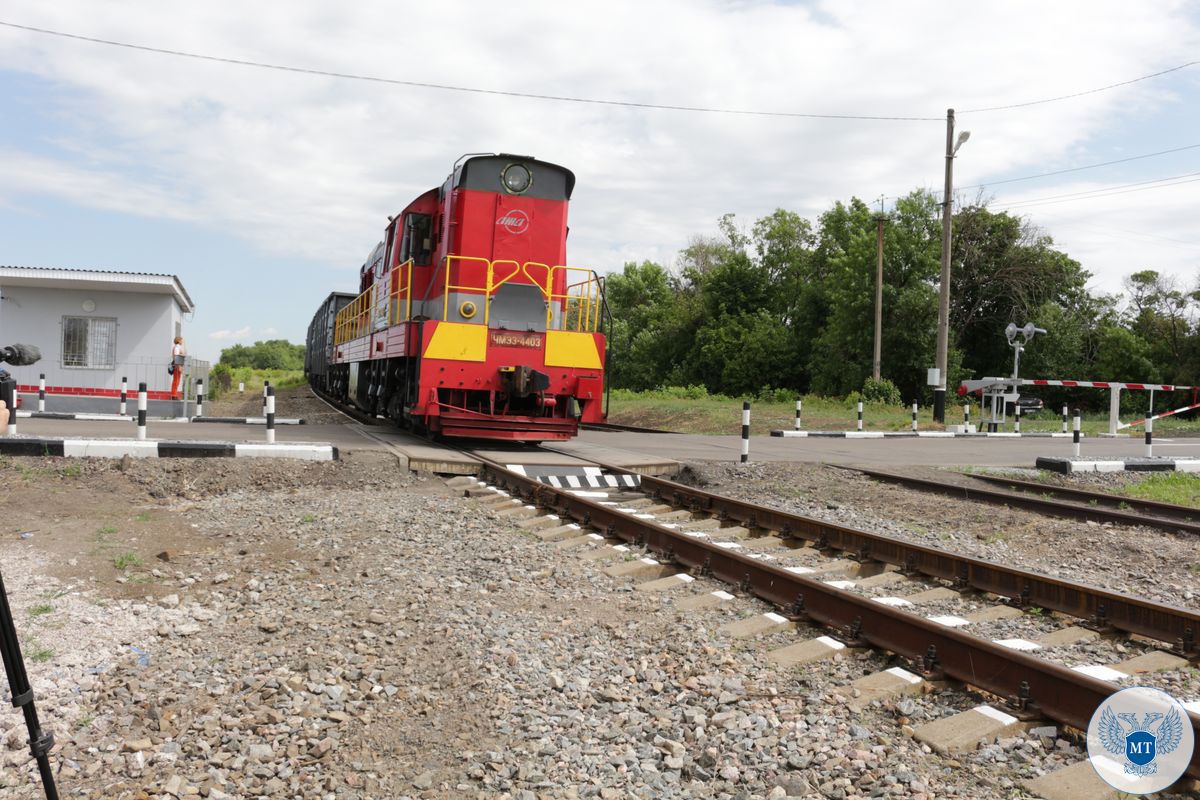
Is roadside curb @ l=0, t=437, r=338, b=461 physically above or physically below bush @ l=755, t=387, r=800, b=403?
below

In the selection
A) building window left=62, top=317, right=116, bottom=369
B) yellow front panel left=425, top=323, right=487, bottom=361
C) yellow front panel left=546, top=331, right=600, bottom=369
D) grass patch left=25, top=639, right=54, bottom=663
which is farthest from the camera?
building window left=62, top=317, right=116, bottom=369

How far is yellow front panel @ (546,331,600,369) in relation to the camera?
39.7 feet

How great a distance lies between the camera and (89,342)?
71.2 feet

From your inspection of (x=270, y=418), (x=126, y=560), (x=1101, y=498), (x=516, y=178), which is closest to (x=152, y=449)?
(x=270, y=418)

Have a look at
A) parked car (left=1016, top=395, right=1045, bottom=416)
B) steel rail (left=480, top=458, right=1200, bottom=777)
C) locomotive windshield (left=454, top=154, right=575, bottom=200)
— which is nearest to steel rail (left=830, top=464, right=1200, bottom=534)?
steel rail (left=480, top=458, right=1200, bottom=777)

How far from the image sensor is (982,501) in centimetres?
979

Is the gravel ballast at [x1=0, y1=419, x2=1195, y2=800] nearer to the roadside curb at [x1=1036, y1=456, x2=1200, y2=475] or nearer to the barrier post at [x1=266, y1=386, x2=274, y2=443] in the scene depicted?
the barrier post at [x1=266, y1=386, x2=274, y2=443]

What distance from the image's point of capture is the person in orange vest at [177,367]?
20.1 m

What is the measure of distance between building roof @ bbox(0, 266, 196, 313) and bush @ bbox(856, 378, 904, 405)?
21603 millimetres

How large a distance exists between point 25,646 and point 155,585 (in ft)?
3.83

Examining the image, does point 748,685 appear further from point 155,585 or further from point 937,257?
point 937,257

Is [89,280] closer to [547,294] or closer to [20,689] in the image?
[547,294]

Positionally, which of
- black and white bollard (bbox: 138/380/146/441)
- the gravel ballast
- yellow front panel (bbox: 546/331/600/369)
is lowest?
the gravel ballast

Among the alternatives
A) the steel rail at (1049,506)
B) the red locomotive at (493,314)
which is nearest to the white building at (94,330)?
the red locomotive at (493,314)
